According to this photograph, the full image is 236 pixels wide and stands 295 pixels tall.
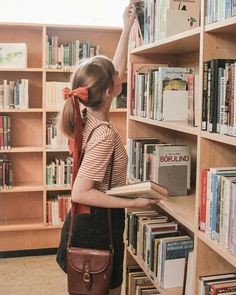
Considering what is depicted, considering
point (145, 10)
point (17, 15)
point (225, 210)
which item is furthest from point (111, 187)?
point (17, 15)

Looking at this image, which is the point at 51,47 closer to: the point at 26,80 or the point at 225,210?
the point at 26,80

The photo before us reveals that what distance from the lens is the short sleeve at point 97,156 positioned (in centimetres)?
171

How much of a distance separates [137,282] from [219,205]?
1235 mm

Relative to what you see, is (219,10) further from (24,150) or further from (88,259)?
(24,150)

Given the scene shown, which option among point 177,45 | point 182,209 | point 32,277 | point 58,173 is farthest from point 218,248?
point 58,173

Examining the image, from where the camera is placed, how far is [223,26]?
1.35 metres

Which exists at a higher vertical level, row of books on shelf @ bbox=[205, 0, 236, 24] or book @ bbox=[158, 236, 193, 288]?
row of books on shelf @ bbox=[205, 0, 236, 24]

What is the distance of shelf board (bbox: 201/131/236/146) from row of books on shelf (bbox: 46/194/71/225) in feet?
8.23

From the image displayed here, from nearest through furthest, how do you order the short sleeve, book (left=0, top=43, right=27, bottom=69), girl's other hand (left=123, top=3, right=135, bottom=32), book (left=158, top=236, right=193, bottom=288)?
the short sleeve
book (left=158, top=236, right=193, bottom=288)
girl's other hand (left=123, top=3, right=135, bottom=32)
book (left=0, top=43, right=27, bottom=69)

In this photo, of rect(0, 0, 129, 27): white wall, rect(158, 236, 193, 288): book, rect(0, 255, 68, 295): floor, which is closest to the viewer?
rect(158, 236, 193, 288): book

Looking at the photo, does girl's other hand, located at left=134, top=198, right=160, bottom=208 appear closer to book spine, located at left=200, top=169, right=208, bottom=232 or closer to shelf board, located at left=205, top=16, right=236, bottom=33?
book spine, located at left=200, top=169, right=208, bottom=232

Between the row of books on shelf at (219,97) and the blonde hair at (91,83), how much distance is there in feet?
1.60

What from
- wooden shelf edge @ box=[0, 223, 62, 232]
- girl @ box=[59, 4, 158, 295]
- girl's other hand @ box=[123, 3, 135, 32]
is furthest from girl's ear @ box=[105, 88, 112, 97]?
wooden shelf edge @ box=[0, 223, 62, 232]

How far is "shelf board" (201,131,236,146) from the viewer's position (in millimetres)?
1321
